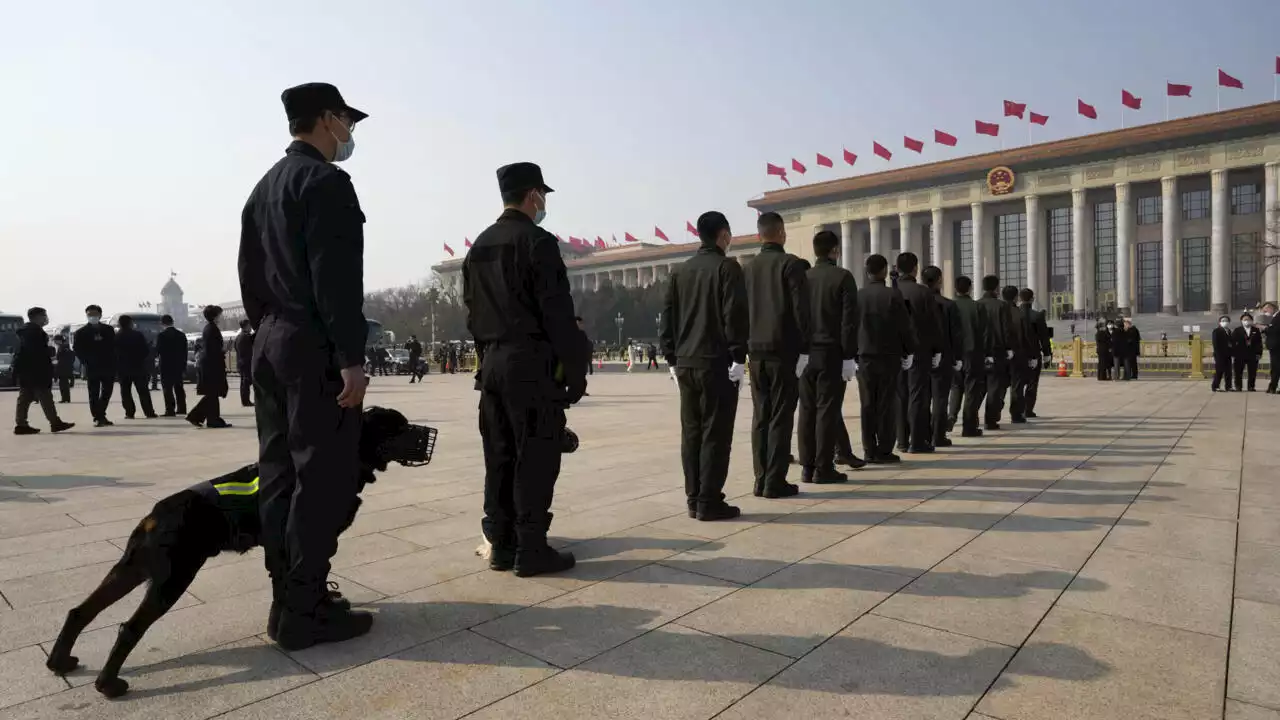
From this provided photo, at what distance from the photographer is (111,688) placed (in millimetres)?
2520

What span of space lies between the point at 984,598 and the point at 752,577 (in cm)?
103

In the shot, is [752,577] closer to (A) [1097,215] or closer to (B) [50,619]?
(B) [50,619]

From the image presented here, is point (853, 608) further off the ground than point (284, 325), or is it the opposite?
point (284, 325)

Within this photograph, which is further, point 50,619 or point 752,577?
point 752,577

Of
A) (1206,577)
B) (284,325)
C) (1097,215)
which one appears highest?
(1097,215)

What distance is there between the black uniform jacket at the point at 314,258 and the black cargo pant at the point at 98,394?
11589mm

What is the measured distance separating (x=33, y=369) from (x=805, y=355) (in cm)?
1115

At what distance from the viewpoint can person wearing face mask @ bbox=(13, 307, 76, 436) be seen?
1091cm

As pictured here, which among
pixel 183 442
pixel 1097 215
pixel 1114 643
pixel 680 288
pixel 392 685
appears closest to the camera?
pixel 392 685

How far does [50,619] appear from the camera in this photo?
3.29 meters

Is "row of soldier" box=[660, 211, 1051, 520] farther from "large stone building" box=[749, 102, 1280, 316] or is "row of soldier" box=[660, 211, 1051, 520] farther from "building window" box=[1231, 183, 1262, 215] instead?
"building window" box=[1231, 183, 1262, 215]

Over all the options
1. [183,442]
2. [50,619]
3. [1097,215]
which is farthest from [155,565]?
[1097,215]

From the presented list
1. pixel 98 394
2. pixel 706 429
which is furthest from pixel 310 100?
pixel 98 394

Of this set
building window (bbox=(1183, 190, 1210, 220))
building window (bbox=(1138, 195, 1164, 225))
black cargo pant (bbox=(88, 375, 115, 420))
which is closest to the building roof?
building window (bbox=(1183, 190, 1210, 220))
